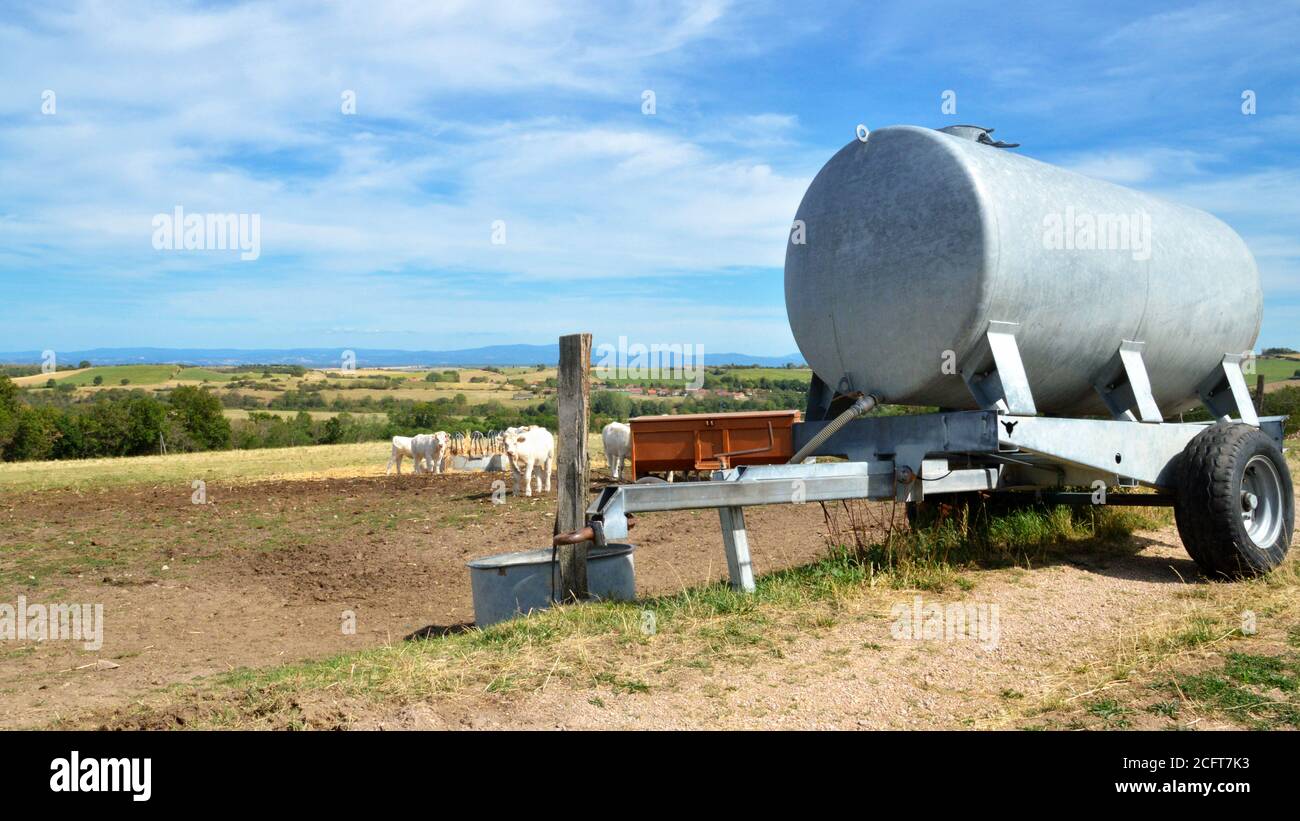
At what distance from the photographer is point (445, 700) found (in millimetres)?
5828

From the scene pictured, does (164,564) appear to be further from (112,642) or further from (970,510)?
(970,510)

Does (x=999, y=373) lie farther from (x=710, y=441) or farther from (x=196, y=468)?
(x=196, y=468)

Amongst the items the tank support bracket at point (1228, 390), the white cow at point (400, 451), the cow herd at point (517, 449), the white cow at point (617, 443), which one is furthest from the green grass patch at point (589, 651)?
the white cow at point (400, 451)

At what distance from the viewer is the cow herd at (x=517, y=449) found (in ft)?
64.2

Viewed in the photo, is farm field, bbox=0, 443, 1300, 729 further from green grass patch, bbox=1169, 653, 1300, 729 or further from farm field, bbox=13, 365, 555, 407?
farm field, bbox=13, 365, 555, 407

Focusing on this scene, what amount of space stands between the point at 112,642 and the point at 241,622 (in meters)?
1.31

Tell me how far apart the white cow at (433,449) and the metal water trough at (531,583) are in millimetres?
17625

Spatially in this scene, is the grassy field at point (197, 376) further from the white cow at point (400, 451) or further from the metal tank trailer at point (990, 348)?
the metal tank trailer at point (990, 348)

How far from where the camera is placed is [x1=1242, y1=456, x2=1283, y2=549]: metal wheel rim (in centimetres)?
862

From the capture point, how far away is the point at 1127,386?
30.0 feet

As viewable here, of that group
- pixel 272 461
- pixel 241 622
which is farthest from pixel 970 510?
pixel 272 461

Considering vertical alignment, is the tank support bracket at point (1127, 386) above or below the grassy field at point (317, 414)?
above

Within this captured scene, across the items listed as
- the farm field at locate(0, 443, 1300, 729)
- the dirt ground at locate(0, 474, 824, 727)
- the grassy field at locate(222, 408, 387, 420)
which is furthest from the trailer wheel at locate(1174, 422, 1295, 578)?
the grassy field at locate(222, 408, 387, 420)

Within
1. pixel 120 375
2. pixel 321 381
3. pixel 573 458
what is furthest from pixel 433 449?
pixel 321 381
